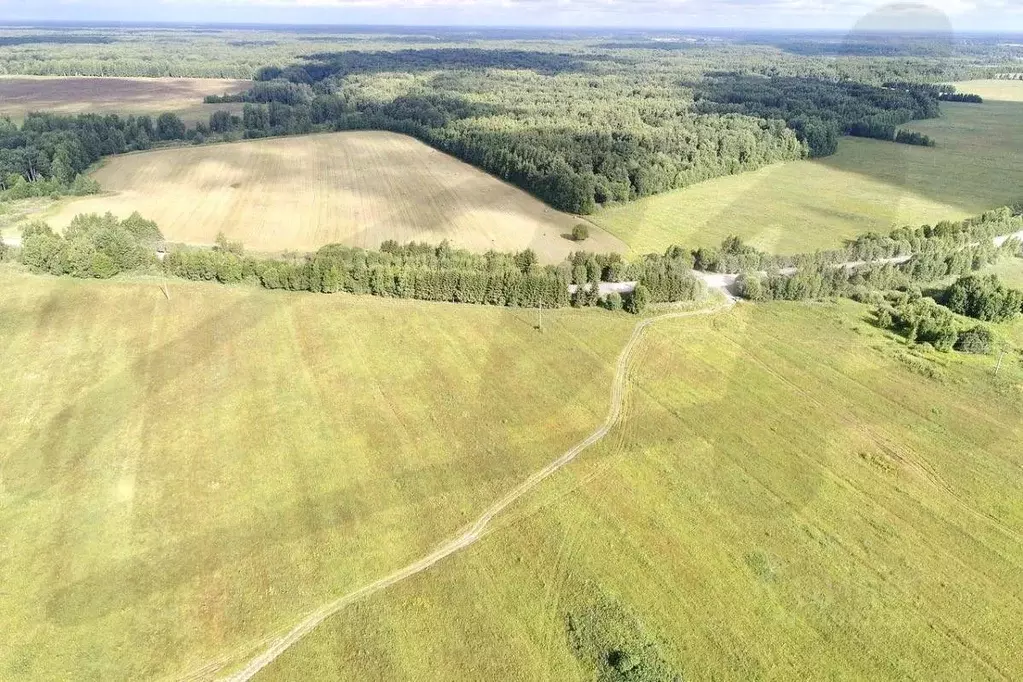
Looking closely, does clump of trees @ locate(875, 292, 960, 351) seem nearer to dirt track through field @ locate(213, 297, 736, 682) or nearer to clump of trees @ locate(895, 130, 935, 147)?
dirt track through field @ locate(213, 297, 736, 682)

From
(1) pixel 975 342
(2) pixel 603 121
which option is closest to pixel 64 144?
(2) pixel 603 121

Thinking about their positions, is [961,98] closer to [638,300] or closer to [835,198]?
[835,198]

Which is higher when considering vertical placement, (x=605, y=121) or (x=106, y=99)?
(x=605, y=121)

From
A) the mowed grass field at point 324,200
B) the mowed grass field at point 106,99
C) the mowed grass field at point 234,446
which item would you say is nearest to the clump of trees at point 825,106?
the mowed grass field at point 324,200

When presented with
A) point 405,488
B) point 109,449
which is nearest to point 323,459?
point 405,488

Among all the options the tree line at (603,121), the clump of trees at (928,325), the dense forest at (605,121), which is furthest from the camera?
the dense forest at (605,121)

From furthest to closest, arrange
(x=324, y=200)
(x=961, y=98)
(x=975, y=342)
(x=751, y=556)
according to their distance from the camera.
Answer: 1. (x=961, y=98)
2. (x=324, y=200)
3. (x=975, y=342)
4. (x=751, y=556)

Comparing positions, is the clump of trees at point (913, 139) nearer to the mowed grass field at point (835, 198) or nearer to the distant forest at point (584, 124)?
the distant forest at point (584, 124)
